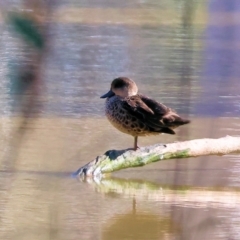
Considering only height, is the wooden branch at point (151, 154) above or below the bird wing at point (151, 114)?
below

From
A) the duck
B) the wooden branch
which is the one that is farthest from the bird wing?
the wooden branch

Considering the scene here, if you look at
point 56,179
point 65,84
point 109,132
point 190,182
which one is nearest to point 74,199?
point 56,179

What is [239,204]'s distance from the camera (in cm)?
377

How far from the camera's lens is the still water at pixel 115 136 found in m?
3.20

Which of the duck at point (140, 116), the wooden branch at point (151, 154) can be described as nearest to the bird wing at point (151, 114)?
the duck at point (140, 116)

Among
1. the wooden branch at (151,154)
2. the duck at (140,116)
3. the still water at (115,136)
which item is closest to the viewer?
the still water at (115,136)

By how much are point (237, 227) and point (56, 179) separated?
1.00m

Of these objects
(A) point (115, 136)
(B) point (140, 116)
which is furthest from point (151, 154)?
(A) point (115, 136)

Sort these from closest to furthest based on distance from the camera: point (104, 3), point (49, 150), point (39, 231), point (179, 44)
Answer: point (39, 231)
point (49, 150)
point (104, 3)
point (179, 44)

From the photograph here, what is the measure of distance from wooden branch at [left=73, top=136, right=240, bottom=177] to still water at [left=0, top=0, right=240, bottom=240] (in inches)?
2.4

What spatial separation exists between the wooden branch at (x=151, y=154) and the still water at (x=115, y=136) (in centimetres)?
6

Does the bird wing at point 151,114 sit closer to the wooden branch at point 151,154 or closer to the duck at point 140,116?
the duck at point 140,116

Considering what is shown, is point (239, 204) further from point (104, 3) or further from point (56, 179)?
point (104, 3)

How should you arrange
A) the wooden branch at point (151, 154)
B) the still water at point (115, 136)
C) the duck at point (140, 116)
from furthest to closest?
1. the duck at point (140, 116)
2. the wooden branch at point (151, 154)
3. the still water at point (115, 136)
